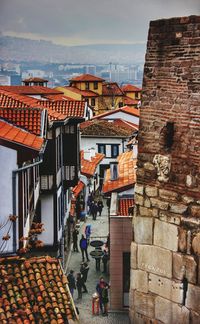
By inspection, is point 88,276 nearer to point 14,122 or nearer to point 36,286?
point 14,122

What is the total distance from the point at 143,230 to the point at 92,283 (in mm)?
12677

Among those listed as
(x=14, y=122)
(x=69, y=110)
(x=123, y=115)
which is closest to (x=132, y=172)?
(x=69, y=110)

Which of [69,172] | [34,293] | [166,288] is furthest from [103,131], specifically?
[166,288]

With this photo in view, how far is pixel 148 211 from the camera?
748 cm

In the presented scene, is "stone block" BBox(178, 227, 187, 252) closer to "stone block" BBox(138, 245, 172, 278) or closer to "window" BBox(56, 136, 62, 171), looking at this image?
"stone block" BBox(138, 245, 172, 278)

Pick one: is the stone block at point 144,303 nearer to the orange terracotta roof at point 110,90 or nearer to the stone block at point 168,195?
the stone block at point 168,195

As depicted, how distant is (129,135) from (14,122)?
26439 mm

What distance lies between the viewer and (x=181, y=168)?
23.1ft

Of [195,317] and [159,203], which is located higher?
[159,203]

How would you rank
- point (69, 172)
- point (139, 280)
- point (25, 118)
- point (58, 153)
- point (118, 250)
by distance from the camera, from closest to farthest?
point (139, 280) < point (25, 118) < point (118, 250) < point (58, 153) < point (69, 172)

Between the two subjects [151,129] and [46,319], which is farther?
[46,319]

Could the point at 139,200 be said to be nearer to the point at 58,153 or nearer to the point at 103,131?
the point at 58,153

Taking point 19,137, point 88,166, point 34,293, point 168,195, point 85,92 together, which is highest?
point 19,137

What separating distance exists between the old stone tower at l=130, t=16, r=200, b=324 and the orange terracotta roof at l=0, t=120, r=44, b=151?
4.58 m
